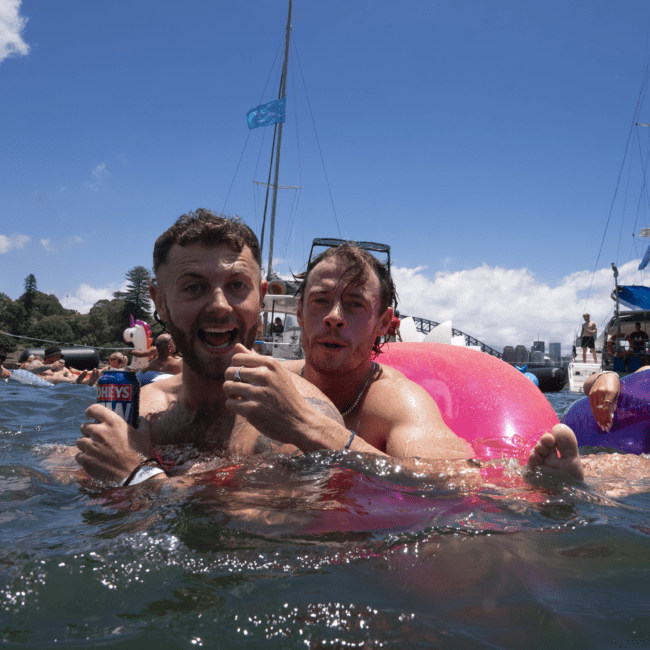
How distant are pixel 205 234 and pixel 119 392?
2.87ft

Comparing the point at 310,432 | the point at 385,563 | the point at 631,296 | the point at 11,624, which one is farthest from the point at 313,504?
the point at 631,296

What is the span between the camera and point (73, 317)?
53312mm

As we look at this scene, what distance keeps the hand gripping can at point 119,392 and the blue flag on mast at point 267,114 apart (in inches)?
830

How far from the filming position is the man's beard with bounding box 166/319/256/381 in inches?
96.3

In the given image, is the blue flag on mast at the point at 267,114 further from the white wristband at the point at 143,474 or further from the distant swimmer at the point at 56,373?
the white wristband at the point at 143,474

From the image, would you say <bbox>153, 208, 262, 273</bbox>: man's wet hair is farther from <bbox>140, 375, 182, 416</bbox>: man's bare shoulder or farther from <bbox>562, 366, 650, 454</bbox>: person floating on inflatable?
<bbox>562, 366, 650, 454</bbox>: person floating on inflatable

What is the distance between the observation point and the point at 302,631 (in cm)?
111

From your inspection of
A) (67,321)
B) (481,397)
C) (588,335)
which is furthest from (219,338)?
(67,321)

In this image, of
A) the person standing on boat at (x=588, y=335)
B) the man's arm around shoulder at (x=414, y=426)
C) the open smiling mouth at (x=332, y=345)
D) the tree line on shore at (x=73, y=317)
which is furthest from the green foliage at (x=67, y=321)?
the man's arm around shoulder at (x=414, y=426)

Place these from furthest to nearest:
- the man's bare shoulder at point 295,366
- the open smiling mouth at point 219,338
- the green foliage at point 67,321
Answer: the green foliage at point 67,321
the man's bare shoulder at point 295,366
the open smiling mouth at point 219,338

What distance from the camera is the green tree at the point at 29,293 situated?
4800 cm

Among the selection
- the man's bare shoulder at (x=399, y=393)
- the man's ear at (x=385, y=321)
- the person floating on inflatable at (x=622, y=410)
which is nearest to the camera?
the man's bare shoulder at (x=399, y=393)

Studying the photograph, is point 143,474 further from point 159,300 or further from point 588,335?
point 588,335

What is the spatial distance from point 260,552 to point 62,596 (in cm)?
50
